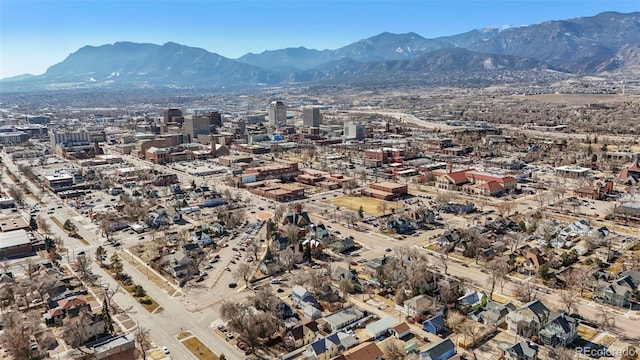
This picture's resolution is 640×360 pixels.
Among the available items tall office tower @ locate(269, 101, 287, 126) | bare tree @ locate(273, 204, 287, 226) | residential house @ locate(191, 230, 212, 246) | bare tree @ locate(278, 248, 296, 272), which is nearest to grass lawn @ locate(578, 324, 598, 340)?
bare tree @ locate(278, 248, 296, 272)

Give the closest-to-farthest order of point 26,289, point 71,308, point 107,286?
point 71,308 < point 26,289 < point 107,286

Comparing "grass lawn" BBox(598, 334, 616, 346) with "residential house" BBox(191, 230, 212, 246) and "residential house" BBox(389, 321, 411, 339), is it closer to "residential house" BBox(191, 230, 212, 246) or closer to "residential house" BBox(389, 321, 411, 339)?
"residential house" BBox(389, 321, 411, 339)

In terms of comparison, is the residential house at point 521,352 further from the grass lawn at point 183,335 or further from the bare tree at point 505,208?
the bare tree at point 505,208

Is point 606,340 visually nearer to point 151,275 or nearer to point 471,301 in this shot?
point 471,301

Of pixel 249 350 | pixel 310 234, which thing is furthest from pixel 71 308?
pixel 310 234

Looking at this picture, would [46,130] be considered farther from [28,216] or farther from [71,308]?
[71,308]

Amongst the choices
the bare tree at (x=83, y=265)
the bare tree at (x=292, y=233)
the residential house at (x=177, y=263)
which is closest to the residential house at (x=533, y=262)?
the bare tree at (x=292, y=233)

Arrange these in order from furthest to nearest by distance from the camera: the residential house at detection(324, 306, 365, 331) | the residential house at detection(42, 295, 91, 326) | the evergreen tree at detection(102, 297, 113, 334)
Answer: the residential house at detection(42, 295, 91, 326) → the evergreen tree at detection(102, 297, 113, 334) → the residential house at detection(324, 306, 365, 331)
